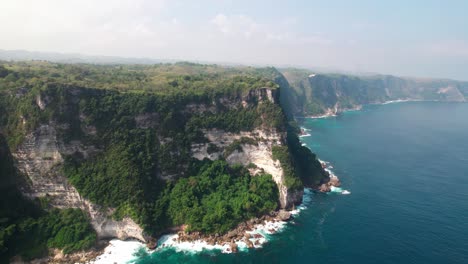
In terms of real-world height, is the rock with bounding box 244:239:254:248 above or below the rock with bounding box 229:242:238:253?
above

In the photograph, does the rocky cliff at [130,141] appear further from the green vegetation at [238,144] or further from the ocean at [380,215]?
the ocean at [380,215]

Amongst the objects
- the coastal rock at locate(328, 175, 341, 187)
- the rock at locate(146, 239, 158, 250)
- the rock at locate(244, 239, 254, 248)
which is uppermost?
the coastal rock at locate(328, 175, 341, 187)

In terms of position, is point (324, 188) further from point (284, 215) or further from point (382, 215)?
point (284, 215)

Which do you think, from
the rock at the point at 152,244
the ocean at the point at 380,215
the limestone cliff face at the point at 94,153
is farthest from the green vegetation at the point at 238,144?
the rock at the point at 152,244

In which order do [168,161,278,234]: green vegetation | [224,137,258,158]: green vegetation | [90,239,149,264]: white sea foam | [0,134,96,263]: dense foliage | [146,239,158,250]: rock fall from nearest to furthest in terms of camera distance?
1. [0,134,96,263]: dense foliage
2. [90,239,149,264]: white sea foam
3. [146,239,158,250]: rock
4. [168,161,278,234]: green vegetation
5. [224,137,258,158]: green vegetation

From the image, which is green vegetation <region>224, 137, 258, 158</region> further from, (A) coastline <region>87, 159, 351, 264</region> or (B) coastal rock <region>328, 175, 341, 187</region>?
(B) coastal rock <region>328, 175, 341, 187</region>

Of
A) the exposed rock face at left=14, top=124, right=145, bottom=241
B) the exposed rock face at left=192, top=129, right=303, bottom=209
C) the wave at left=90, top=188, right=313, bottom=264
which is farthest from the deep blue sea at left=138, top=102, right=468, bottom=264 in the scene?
the exposed rock face at left=192, top=129, right=303, bottom=209

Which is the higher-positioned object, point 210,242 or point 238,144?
point 238,144

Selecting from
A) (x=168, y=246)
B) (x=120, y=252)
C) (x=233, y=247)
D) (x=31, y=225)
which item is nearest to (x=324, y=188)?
(x=233, y=247)
